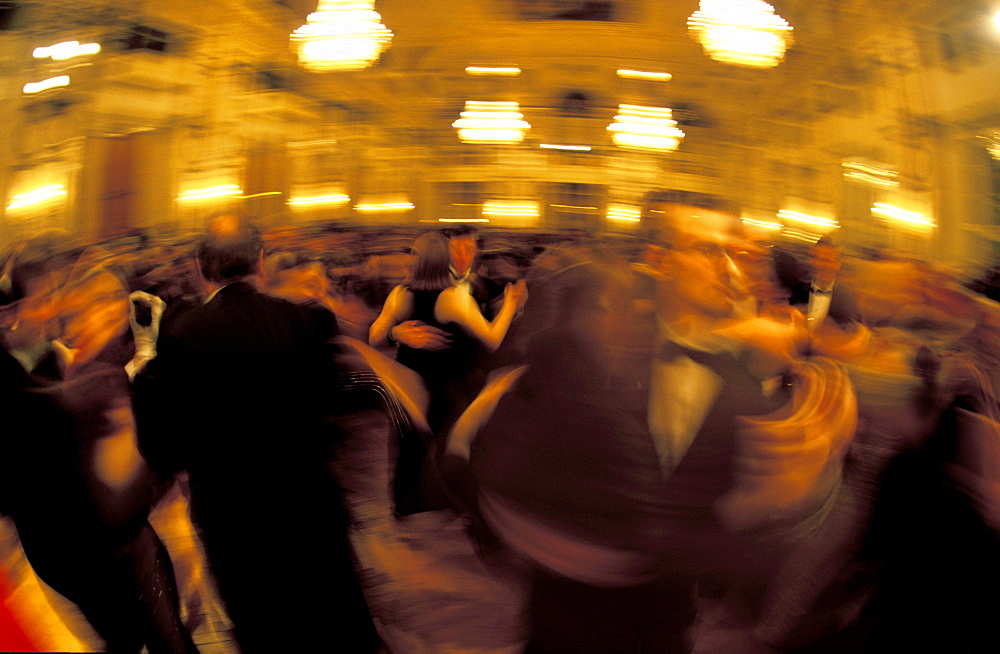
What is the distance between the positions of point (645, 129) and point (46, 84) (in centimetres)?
69

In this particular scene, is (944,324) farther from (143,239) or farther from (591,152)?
(143,239)

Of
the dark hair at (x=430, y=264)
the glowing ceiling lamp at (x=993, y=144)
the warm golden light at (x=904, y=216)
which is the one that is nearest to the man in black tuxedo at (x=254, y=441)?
the dark hair at (x=430, y=264)

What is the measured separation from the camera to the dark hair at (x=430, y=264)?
1.72ft

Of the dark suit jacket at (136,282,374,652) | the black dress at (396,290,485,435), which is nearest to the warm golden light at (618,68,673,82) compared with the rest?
the black dress at (396,290,485,435)

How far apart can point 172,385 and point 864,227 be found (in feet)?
2.37

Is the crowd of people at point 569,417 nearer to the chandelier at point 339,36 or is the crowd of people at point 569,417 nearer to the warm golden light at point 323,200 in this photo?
the warm golden light at point 323,200

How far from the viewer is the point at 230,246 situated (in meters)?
0.56

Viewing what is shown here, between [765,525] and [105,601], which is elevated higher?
[765,525]

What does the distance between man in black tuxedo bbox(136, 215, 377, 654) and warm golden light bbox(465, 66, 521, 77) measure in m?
0.28

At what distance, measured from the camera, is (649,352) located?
0.50 m

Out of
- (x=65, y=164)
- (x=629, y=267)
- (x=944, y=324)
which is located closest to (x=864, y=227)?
(x=944, y=324)

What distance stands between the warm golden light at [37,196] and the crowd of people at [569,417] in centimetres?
4

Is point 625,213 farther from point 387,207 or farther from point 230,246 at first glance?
point 230,246

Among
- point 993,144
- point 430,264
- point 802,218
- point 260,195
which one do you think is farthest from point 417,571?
point 993,144
